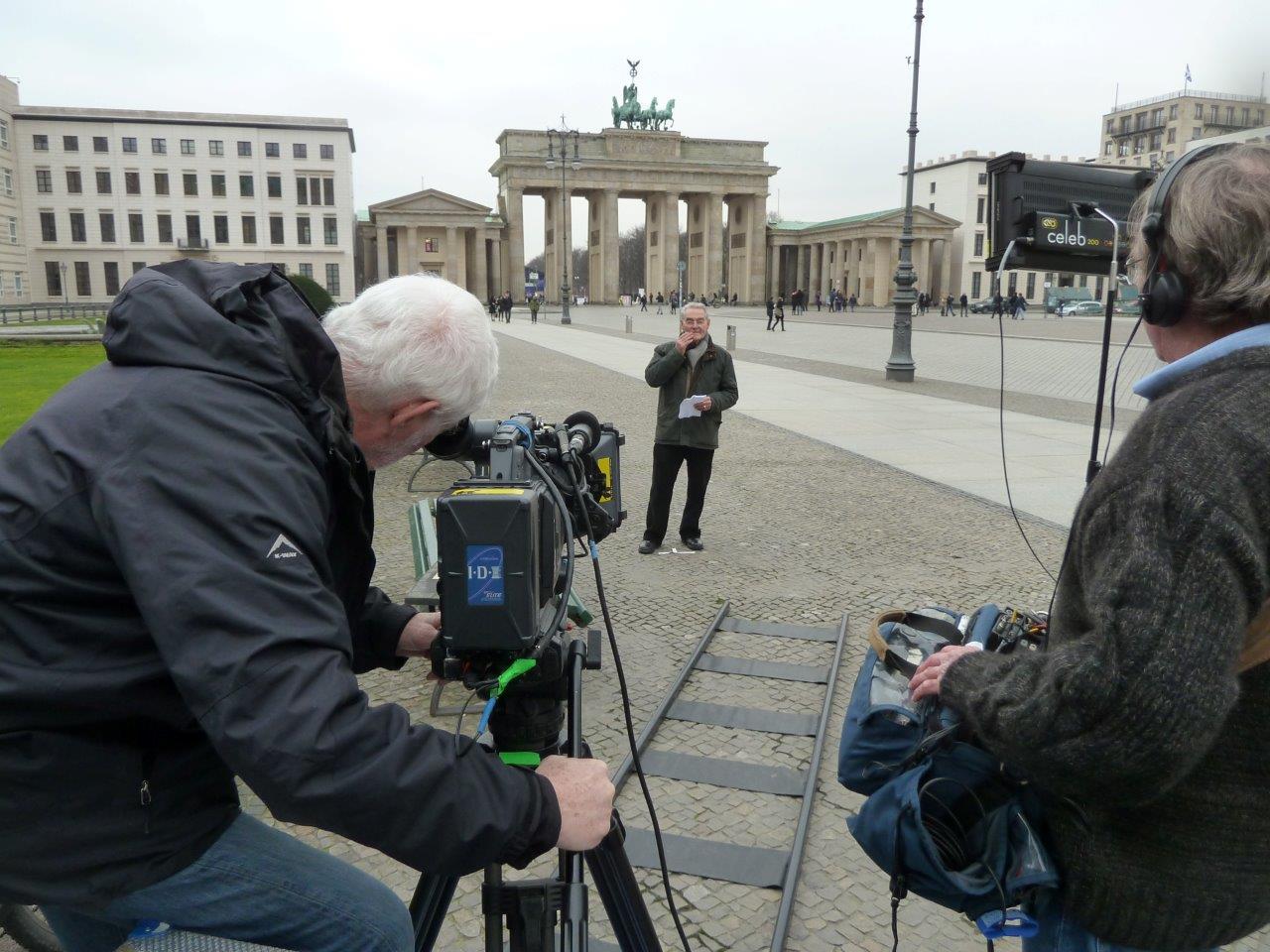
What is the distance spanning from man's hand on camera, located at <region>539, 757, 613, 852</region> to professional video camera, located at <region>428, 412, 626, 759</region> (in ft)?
0.55

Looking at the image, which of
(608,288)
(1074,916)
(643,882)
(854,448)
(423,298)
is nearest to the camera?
(1074,916)

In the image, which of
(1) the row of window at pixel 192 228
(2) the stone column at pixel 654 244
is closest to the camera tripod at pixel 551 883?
(2) the stone column at pixel 654 244

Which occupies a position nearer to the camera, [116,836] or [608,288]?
[116,836]

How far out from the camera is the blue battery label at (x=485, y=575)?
1447mm

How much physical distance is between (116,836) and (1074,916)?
1.50 meters

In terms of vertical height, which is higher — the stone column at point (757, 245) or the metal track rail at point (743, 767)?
the stone column at point (757, 245)

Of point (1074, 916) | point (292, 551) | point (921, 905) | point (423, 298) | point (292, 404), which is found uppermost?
point (423, 298)

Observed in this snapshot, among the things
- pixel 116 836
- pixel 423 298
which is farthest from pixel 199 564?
pixel 423 298

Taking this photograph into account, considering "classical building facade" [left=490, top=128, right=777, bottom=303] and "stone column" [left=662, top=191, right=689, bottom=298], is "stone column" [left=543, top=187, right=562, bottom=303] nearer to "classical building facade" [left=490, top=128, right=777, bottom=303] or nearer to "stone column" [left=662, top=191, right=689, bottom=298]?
"classical building facade" [left=490, top=128, right=777, bottom=303]

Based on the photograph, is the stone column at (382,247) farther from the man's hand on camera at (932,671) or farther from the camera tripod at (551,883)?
the man's hand on camera at (932,671)

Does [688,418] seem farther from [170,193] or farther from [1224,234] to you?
[170,193]

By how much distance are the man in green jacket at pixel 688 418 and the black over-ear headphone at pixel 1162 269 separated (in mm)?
5769

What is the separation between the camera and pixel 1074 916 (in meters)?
1.57

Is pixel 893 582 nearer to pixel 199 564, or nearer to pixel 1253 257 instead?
pixel 1253 257
